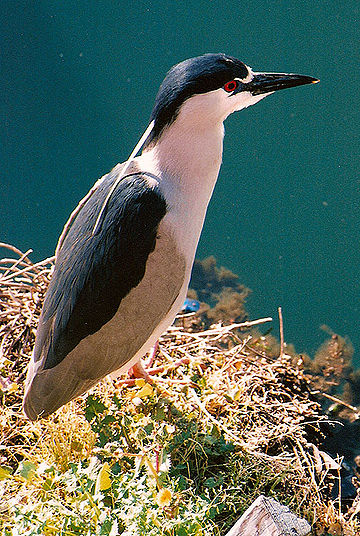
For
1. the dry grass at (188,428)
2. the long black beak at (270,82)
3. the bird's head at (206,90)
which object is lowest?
the dry grass at (188,428)

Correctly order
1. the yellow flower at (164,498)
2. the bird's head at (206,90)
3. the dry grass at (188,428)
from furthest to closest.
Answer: the dry grass at (188,428), the bird's head at (206,90), the yellow flower at (164,498)

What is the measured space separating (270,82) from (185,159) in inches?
11.7

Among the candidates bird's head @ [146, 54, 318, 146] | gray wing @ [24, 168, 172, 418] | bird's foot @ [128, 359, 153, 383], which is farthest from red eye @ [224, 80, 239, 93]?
bird's foot @ [128, 359, 153, 383]

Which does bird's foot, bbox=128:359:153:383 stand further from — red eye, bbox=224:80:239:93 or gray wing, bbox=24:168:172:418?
red eye, bbox=224:80:239:93

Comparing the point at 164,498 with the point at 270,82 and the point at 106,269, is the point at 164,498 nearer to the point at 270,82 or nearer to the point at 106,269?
the point at 106,269

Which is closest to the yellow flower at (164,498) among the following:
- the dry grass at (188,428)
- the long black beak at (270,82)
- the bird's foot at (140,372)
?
the dry grass at (188,428)

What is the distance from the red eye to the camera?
57.7 inches

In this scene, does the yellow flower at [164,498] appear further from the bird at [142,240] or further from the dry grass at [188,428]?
the bird at [142,240]

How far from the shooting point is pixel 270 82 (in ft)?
5.04

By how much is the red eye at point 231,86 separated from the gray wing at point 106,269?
29 cm

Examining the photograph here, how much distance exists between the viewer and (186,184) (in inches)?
60.6

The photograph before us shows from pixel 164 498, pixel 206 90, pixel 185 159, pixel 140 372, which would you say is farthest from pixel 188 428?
pixel 206 90

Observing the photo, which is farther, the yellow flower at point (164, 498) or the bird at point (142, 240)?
the bird at point (142, 240)

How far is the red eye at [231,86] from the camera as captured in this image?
147cm
